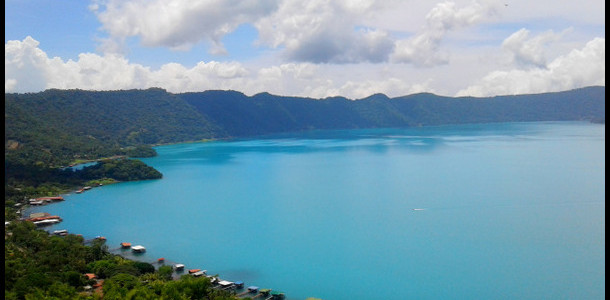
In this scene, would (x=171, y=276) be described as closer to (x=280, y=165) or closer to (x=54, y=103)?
(x=280, y=165)

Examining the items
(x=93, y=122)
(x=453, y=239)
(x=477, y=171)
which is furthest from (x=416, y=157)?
(x=93, y=122)

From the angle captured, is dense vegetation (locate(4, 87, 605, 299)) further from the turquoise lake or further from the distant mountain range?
the turquoise lake

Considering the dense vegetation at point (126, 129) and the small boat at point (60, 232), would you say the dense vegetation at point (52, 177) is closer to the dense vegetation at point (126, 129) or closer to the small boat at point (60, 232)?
the dense vegetation at point (126, 129)

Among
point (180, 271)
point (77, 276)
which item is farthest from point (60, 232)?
point (77, 276)

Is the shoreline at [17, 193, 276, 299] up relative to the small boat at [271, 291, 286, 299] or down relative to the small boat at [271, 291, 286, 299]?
up

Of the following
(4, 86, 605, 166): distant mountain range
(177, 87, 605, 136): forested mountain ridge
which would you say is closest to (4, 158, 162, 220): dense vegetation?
(4, 86, 605, 166): distant mountain range

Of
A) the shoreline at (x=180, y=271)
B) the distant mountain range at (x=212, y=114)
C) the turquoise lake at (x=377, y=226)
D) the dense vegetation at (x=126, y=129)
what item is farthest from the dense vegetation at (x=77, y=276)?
the distant mountain range at (x=212, y=114)
